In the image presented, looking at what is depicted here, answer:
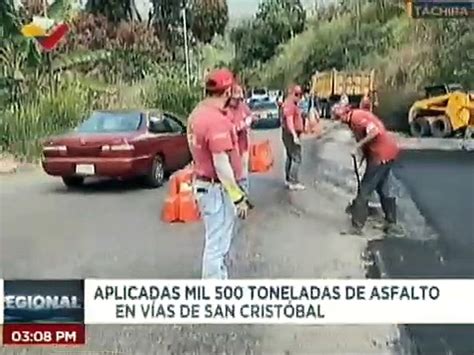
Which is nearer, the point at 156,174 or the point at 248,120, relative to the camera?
the point at 248,120

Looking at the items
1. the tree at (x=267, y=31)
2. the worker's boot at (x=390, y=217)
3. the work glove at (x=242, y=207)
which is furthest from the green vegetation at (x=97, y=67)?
the worker's boot at (x=390, y=217)

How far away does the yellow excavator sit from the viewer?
531 cm

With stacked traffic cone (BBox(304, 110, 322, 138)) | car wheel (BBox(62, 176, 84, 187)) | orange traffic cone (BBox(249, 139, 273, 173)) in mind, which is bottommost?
car wheel (BBox(62, 176, 84, 187))

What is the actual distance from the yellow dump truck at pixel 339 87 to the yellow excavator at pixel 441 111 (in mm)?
204

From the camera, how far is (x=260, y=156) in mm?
5336

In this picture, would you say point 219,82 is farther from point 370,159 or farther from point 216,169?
point 370,159

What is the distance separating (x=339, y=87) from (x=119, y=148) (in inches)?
39.3

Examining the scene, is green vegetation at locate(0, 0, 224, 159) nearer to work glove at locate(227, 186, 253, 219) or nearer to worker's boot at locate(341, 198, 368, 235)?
work glove at locate(227, 186, 253, 219)

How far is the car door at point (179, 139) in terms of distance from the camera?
17.5 ft

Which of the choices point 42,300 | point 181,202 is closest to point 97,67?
point 181,202

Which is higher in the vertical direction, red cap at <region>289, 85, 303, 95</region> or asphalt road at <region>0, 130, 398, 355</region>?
red cap at <region>289, 85, 303, 95</region>

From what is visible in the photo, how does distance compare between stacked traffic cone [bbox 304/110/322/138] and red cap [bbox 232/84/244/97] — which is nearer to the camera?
red cap [bbox 232/84/244/97]

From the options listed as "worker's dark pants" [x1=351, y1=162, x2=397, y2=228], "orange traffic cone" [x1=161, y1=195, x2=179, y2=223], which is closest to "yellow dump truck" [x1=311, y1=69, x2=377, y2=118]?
"worker's dark pants" [x1=351, y1=162, x2=397, y2=228]

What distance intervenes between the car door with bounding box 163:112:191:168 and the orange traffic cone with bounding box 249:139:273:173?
0.28 m
